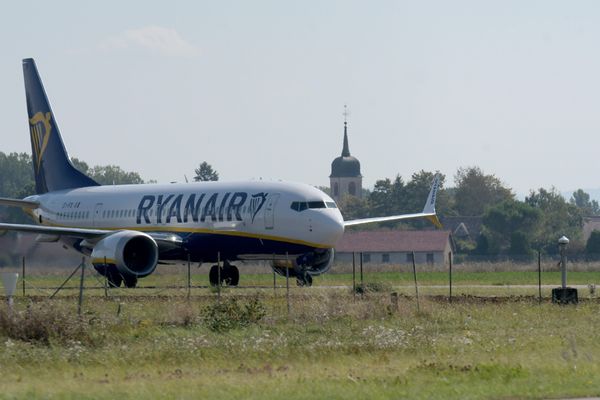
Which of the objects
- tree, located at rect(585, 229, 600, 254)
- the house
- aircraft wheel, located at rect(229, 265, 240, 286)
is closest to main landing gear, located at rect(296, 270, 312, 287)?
aircraft wheel, located at rect(229, 265, 240, 286)

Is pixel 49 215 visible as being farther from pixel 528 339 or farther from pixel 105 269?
pixel 528 339

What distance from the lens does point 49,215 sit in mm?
53312

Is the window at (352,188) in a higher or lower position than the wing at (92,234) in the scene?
higher

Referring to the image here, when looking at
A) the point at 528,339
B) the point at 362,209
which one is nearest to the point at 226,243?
the point at 528,339

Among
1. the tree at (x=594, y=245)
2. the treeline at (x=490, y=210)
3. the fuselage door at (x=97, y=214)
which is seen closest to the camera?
the fuselage door at (x=97, y=214)

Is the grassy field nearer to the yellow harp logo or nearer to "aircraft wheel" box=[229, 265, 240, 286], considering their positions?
"aircraft wheel" box=[229, 265, 240, 286]

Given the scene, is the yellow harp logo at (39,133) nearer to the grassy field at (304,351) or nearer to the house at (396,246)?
the grassy field at (304,351)

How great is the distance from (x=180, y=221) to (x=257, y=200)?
3597 mm

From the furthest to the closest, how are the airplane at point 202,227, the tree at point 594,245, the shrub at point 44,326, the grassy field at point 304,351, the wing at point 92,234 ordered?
the tree at point 594,245, the wing at point 92,234, the airplane at point 202,227, the shrub at point 44,326, the grassy field at point 304,351

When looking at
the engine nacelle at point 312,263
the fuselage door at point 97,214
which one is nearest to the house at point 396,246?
the fuselage door at point 97,214

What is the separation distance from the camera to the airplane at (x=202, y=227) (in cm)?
4291

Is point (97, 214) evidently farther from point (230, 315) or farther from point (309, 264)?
point (230, 315)

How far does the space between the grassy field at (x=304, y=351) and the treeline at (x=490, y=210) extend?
75.6 metres

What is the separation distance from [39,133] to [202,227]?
13363mm
